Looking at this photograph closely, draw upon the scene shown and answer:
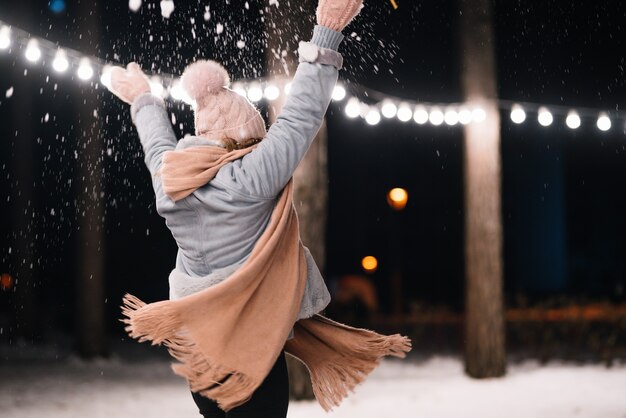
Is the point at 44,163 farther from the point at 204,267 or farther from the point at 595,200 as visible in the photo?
the point at 204,267

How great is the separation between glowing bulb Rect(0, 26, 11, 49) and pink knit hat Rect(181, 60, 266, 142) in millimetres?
4355

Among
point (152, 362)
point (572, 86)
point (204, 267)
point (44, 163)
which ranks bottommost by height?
point (152, 362)

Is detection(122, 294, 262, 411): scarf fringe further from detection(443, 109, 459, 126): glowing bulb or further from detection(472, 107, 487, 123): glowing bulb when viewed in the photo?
detection(443, 109, 459, 126): glowing bulb

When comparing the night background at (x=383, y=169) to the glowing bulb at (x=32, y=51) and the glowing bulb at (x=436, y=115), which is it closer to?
the glowing bulb at (x=436, y=115)

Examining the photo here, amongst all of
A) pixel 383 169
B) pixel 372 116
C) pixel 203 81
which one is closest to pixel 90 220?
pixel 372 116

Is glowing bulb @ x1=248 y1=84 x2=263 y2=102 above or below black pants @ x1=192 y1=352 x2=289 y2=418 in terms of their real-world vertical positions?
above

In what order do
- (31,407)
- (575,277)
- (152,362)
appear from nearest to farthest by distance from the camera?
(31,407), (152,362), (575,277)

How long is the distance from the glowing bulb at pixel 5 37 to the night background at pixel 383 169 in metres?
1.13

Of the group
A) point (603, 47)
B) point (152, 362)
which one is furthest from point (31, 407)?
point (603, 47)

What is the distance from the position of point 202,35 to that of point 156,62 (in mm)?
2737

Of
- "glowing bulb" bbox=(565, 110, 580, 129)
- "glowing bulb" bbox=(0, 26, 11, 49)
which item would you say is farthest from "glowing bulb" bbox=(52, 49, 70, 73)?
"glowing bulb" bbox=(565, 110, 580, 129)

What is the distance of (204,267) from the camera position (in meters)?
2.17

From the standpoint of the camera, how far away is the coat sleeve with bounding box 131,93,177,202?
2.28 metres

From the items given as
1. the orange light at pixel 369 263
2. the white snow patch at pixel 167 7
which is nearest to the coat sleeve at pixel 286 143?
the white snow patch at pixel 167 7
